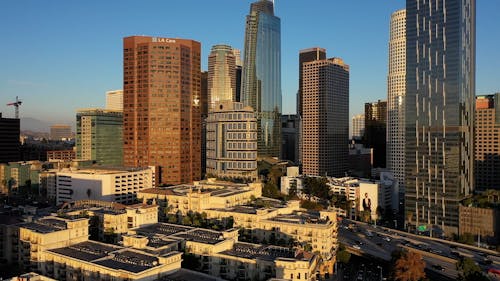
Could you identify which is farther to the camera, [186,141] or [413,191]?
[186,141]

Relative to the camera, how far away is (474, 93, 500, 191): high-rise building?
187m

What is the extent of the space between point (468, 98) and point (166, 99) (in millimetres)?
110262

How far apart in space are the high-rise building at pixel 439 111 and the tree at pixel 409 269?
59037 millimetres

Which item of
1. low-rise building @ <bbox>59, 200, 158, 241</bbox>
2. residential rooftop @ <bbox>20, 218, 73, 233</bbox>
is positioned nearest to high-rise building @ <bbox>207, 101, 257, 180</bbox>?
low-rise building @ <bbox>59, 200, 158, 241</bbox>

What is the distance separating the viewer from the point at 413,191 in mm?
144000

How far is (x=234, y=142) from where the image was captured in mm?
181500

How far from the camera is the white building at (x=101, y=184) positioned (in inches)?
5758

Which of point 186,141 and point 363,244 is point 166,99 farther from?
point 363,244

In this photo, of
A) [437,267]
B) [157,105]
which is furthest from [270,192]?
[437,267]

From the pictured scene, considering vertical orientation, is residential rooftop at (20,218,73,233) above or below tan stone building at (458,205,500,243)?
above

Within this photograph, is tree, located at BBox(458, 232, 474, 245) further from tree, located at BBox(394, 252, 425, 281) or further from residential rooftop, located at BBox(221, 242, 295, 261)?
residential rooftop, located at BBox(221, 242, 295, 261)

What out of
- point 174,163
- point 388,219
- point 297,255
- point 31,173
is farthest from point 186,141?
point 297,255

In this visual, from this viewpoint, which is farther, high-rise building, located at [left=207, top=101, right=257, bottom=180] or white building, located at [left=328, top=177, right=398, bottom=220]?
high-rise building, located at [left=207, top=101, right=257, bottom=180]

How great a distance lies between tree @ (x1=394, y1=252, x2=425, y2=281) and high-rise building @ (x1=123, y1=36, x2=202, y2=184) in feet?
366
